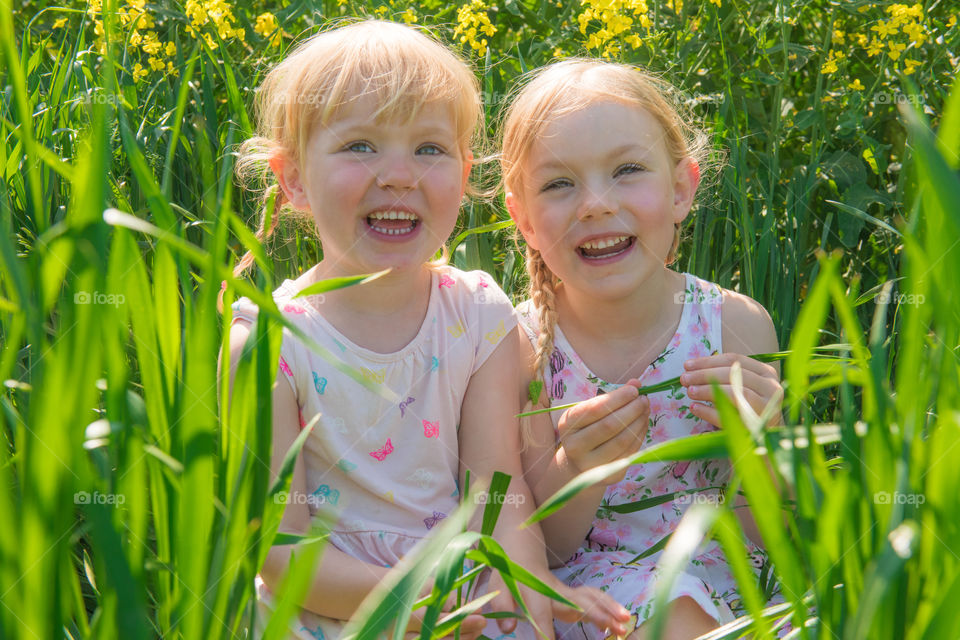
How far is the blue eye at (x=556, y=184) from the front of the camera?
1.77 m

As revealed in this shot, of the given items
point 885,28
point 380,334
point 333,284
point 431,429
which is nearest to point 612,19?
point 885,28

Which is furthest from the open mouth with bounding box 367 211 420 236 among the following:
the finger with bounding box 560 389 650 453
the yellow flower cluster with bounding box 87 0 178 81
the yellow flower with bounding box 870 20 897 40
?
the yellow flower with bounding box 870 20 897 40

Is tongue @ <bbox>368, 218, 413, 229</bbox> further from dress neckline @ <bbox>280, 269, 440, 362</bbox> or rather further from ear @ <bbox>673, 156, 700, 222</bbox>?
ear @ <bbox>673, 156, 700, 222</bbox>

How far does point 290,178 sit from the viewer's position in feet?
5.82

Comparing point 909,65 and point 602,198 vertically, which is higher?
point 909,65

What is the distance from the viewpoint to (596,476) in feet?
2.36

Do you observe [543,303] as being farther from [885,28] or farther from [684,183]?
[885,28]

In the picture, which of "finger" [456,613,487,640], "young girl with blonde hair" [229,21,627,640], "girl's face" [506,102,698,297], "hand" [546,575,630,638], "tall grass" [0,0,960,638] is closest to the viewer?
"tall grass" [0,0,960,638]

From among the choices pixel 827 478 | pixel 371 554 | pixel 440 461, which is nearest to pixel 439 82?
pixel 440 461

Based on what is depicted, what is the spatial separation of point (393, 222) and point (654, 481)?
2.33 feet

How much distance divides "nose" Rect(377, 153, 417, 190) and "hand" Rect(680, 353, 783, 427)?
563 mm

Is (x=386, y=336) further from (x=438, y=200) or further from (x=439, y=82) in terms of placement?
(x=439, y=82)

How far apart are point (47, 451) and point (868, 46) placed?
Result: 8.26 feet

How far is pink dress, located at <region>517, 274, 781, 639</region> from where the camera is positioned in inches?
65.9
